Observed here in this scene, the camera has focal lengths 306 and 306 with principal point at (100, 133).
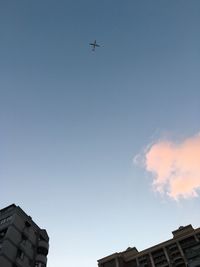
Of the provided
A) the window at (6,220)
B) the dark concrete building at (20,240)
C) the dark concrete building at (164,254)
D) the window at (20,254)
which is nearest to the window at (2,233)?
the dark concrete building at (20,240)

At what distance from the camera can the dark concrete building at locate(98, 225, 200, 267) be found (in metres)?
68.2

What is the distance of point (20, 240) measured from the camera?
51.4m

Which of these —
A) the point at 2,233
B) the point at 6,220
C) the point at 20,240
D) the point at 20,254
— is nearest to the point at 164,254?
the point at 20,240

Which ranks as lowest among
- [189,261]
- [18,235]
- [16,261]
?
[189,261]

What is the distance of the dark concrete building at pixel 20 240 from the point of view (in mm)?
47344

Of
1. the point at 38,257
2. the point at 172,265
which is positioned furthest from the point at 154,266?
the point at 38,257

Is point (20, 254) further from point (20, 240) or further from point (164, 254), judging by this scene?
point (164, 254)

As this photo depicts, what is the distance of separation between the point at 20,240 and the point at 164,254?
117ft

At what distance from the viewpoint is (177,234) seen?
74188mm

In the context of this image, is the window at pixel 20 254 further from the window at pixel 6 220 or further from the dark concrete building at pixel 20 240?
the window at pixel 6 220

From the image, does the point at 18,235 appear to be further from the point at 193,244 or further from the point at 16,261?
the point at 193,244

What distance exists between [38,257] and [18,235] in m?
5.39

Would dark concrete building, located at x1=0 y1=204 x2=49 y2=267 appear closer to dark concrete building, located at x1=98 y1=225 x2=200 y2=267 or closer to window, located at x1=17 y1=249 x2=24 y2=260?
window, located at x1=17 y1=249 x2=24 y2=260

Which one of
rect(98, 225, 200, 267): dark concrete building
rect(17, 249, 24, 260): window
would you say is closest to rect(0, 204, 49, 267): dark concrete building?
rect(17, 249, 24, 260): window
